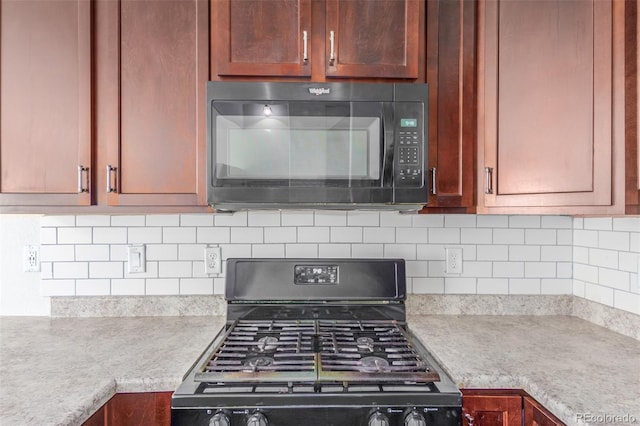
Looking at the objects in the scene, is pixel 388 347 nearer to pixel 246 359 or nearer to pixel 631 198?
pixel 246 359

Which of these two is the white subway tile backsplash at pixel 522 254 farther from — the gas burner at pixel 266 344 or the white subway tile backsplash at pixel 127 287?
the white subway tile backsplash at pixel 127 287

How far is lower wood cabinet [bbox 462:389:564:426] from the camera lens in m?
1.13

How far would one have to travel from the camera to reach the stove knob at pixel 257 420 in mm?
1057

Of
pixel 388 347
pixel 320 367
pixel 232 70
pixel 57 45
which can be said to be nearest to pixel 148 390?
pixel 320 367

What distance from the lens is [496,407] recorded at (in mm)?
1145

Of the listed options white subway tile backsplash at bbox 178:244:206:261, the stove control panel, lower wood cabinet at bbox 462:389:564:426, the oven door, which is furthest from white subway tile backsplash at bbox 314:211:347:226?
lower wood cabinet at bbox 462:389:564:426

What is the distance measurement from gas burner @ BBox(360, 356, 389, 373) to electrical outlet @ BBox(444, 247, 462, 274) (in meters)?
0.69

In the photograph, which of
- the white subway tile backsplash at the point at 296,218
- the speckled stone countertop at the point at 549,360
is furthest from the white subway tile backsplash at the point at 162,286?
the speckled stone countertop at the point at 549,360

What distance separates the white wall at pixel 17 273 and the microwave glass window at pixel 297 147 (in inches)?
39.7

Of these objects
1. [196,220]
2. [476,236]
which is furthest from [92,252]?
[476,236]

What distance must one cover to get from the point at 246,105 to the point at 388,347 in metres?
0.93

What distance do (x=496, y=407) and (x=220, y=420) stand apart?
0.74 m

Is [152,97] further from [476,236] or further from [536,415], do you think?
[536,415]

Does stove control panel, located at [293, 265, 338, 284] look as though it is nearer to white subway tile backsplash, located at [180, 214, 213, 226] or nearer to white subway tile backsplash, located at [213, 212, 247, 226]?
white subway tile backsplash, located at [213, 212, 247, 226]
